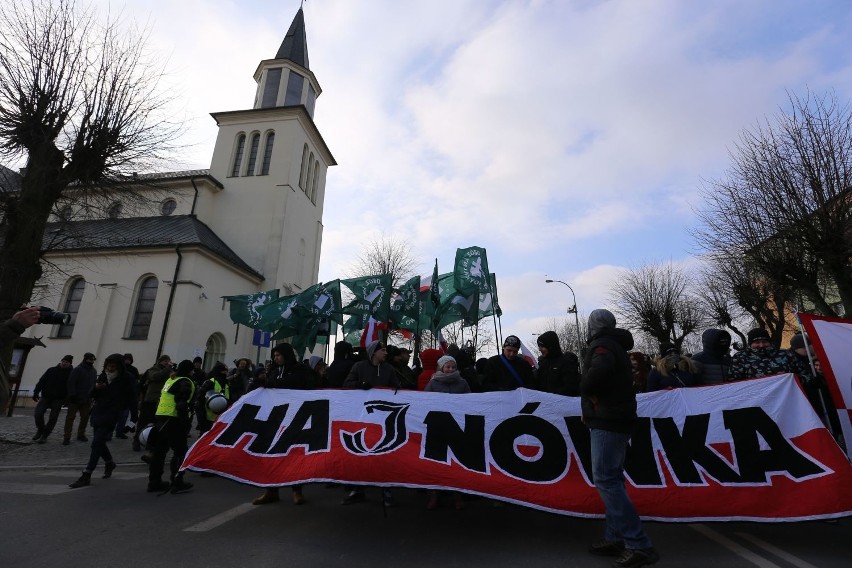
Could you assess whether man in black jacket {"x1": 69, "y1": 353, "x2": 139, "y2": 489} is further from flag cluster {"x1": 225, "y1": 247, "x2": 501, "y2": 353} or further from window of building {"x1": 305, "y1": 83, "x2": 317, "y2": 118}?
window of building {"x1": 305, "y1": 83, "x2": 317, "y2": 118}

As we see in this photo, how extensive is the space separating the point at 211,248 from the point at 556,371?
2329cm

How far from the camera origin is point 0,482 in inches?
256

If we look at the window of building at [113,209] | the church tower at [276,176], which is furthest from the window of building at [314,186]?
the window of building at [113,209]

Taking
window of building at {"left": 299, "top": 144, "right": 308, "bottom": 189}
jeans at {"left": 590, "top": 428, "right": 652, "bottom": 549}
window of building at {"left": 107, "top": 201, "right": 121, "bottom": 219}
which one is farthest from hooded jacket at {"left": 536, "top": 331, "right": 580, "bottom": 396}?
window of building at {"left": 299, "top": 144, "right": 308, "bottom": 189}

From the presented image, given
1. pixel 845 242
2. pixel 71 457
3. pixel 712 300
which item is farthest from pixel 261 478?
pixel 712 300

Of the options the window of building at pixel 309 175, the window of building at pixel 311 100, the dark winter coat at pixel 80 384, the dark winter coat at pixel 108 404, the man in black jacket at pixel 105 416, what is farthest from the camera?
the window of building at pixel 311 100

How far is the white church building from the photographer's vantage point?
23.8 m

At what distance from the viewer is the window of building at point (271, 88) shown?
34125 mm

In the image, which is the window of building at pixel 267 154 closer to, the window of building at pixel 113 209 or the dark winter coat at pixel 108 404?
the window of building at pixel 113 209

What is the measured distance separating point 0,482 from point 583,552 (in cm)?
761

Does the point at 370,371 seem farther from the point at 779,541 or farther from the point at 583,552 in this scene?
the point at 779,541

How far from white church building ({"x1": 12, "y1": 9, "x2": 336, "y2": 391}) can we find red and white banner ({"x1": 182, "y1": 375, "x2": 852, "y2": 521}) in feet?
45.4

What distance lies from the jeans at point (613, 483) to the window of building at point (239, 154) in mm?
33026

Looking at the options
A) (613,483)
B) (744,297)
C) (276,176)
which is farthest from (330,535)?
(276,176)
